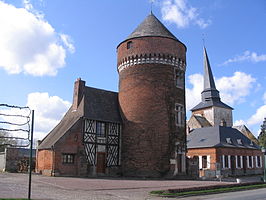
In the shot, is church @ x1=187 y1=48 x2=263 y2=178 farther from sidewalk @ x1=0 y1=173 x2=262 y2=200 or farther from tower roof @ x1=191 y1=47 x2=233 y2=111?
sidewalk @ x1=0 y1=173 x2=262 y2=200

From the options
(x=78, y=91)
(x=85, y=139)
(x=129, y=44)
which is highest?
(x=129, y=44)

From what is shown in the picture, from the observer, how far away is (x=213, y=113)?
200 feet

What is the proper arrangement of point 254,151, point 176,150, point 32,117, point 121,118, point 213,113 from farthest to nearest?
point 213,113
point 254,151
point 121,118
point 176,150
point 32,117

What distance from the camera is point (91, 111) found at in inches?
1120

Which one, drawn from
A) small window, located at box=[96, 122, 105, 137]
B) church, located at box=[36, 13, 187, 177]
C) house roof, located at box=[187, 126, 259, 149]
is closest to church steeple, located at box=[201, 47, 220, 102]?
house roof, located at box=[187, 126, 259, 149]

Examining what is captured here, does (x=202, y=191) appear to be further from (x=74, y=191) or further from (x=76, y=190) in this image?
(x=74, y=191)

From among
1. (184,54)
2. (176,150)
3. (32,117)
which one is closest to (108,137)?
(176,150)

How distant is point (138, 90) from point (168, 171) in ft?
25.7

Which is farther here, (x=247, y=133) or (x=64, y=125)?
(x=247, y=133)

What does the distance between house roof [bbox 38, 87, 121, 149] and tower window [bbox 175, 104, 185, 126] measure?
18.4 feet

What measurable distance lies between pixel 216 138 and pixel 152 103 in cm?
1662

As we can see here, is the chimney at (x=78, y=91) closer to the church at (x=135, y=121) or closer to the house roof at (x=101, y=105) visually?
the church at (x=135, y=121)

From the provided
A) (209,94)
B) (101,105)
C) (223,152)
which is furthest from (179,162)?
(209,94)

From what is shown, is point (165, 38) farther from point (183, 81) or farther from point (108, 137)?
point (108, 137)
